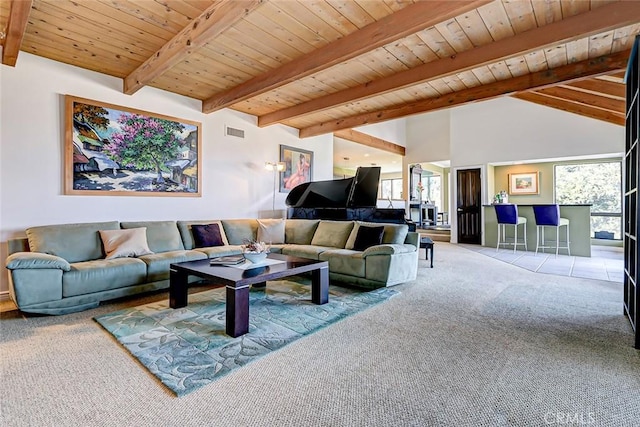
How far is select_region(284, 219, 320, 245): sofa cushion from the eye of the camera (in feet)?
16.8

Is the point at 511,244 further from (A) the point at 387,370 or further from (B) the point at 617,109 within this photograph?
(A) the point at 387,370

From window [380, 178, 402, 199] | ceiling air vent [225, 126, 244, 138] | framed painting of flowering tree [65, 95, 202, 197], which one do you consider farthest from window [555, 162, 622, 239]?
framed painting of flowering tree [65, 95, 202, 197]

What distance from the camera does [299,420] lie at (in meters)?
1.48

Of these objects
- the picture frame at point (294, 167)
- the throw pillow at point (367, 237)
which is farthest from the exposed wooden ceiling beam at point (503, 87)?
the throw pillow at point (367, 237)

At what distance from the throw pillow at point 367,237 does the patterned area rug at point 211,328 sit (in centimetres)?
68

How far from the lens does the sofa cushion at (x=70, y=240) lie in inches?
127

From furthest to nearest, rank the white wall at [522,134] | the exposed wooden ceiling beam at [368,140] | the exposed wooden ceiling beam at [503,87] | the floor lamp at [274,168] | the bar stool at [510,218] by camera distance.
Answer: the exposed wooden ceiling beam at [368,140]
the white wall at [522,134]
the bar stool at [510,218]
the floor lamp at [274,168]
the exposed wooden ceiling beam at [503,87]

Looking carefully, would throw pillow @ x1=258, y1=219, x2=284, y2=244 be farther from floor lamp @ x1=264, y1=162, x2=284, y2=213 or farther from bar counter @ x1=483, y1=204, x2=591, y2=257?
bar counter @ x1=483, y1=204, x2=591, y2=257

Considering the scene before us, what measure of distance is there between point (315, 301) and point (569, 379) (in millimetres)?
2020

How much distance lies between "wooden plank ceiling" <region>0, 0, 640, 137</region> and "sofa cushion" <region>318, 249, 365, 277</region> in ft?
6.98

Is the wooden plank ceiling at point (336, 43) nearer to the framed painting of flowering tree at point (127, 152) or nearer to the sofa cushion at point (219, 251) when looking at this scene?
the framed painting of flowering tree at point (127, 152)

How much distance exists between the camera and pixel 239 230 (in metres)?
4.93

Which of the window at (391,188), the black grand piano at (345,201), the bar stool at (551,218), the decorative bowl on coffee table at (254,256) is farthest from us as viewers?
the window at (391,188)

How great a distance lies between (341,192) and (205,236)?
7.66ft
